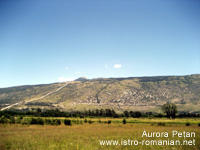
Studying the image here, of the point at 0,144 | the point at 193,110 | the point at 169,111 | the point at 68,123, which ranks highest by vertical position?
the point at 0,144

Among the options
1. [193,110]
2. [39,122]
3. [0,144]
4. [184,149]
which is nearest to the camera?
[184,149]

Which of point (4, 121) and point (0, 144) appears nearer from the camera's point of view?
point (0, 144)

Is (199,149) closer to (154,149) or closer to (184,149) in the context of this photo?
(184,149)

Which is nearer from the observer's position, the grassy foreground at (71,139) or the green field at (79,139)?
the grassy foreground at (71,139)

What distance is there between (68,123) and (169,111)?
4049 inches

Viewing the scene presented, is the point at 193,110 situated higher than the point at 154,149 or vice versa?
the point at 154,149

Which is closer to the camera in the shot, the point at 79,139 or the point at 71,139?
the point at 79,139

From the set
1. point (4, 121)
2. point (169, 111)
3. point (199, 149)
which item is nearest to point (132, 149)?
point (199, 149)

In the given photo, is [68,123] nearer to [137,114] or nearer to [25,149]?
[25,149]

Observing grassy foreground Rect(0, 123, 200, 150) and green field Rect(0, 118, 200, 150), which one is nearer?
grassy foreground Rect(0, 123, 200, 150)

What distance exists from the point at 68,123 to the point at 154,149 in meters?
46.5

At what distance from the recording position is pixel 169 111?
12756 cm

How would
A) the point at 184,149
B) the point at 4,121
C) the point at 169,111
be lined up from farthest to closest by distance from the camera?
1. the point at 169,111
2. the point at 4,121
3. the point at 184,149

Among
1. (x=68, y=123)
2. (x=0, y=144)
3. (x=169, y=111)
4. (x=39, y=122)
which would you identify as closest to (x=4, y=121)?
(x=39, y=122)
